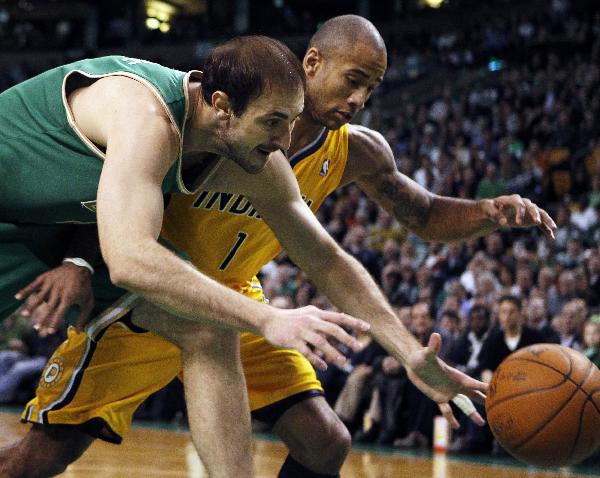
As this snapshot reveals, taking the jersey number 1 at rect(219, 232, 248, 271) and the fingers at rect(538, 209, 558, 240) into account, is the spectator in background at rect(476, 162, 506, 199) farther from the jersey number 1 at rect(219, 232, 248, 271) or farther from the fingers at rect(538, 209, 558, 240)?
the jersey number 1 at rect(219, 232, 248, 271)

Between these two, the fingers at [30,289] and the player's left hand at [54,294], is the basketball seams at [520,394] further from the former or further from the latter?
the fingers at [30,289]

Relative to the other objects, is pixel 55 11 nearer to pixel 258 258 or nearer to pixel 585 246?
pixel 585 246

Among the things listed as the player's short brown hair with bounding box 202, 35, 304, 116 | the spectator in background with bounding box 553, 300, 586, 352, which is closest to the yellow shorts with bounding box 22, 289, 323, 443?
the player's short brown hair with bounding box 202, 35, 304, 116

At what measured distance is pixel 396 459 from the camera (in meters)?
7.42

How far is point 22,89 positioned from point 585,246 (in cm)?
797

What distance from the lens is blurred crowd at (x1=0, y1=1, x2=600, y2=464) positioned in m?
8.28

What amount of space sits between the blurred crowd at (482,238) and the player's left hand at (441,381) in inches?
169

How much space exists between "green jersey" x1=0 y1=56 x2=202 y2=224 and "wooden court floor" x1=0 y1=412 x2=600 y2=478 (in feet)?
10.5

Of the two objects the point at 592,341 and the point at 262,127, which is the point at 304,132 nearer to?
the point at 262,127

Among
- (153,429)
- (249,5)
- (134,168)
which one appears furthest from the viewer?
(249,5)

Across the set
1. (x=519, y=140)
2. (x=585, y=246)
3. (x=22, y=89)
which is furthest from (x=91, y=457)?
(x=519, y=140)

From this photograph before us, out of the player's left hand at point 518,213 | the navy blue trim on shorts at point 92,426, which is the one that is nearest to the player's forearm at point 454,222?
the player's left hand at point 518,213

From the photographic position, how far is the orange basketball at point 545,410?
134 inches

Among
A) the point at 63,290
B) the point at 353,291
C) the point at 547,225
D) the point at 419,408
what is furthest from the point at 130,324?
the point at 419,408
